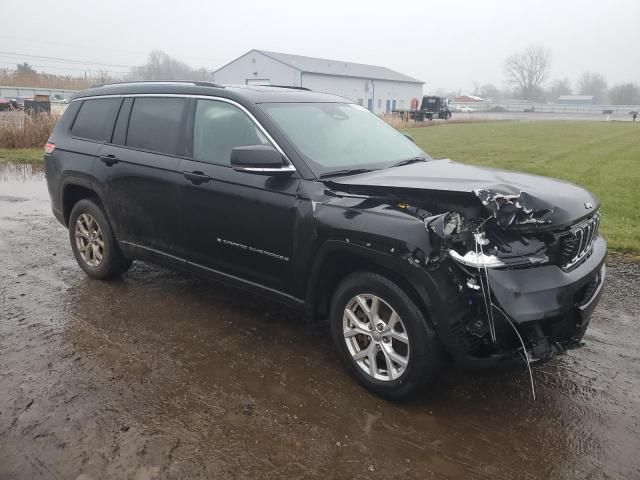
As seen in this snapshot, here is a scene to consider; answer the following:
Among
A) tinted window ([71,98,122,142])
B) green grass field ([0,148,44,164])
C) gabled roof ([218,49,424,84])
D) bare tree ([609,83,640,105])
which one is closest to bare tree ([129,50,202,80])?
gabled roof ([218,49,424,84])

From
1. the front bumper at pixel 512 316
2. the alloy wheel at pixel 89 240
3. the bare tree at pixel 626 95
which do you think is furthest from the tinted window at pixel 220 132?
the bare tree at pixel 626 95

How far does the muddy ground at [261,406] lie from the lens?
283 centimetres

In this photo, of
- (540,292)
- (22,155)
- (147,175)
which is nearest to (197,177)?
(147,175)

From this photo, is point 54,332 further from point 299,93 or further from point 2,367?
point 299,93

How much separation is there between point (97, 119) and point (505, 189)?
4.02m

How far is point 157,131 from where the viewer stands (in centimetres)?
473

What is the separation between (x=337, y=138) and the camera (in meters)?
4.26

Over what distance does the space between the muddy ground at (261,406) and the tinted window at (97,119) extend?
165cm

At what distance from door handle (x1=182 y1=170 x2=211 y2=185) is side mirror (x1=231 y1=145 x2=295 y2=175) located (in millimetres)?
526

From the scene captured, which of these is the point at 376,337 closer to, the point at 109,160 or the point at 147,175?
the point at 147,175

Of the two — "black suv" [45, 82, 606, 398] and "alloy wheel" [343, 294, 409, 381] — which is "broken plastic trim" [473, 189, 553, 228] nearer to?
"black suv" [45, 82, 606, 398]

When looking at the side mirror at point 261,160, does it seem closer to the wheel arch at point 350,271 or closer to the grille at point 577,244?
the wheel arch at point 350,271

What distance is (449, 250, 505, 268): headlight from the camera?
2889 millimetres

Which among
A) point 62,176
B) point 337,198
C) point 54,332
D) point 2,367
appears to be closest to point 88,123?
point 62,176
